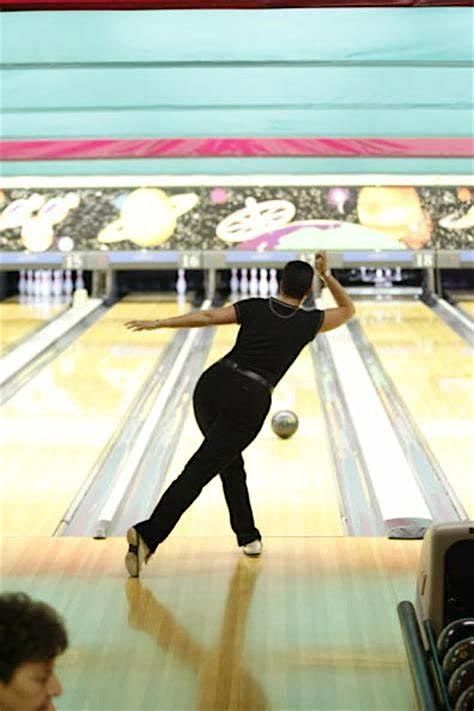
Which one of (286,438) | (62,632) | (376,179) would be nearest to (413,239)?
(376,179)

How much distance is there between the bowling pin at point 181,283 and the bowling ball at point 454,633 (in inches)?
284

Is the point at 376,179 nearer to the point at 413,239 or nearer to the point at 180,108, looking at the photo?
the point at 413,239

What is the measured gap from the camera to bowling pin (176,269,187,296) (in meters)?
10.5


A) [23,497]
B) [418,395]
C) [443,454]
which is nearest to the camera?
[23,497]

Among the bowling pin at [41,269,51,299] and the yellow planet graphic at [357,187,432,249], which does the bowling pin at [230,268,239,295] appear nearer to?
the yellow planet graphic at [357,187,432,249]

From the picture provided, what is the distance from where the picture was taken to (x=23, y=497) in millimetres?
5293

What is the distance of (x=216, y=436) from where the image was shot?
4285 mm

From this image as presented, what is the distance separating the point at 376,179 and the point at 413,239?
0.52 meters

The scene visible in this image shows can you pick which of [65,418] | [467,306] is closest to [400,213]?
[467,306]

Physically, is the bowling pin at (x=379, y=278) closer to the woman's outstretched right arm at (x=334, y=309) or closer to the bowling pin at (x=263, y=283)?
the bowling pin at (x=263, y=283)

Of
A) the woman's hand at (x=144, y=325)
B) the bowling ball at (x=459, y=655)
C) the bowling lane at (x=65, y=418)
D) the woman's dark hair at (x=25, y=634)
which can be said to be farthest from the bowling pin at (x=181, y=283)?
the woman's dark hair at (x=25, y=634)

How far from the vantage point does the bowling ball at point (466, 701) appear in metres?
3.12

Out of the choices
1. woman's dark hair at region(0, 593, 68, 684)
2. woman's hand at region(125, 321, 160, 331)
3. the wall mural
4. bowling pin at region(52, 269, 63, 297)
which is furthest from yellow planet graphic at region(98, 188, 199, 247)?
woman's dark hair at region(0, 593, 68, 684)

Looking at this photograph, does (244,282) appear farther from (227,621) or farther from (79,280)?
(227,621)
